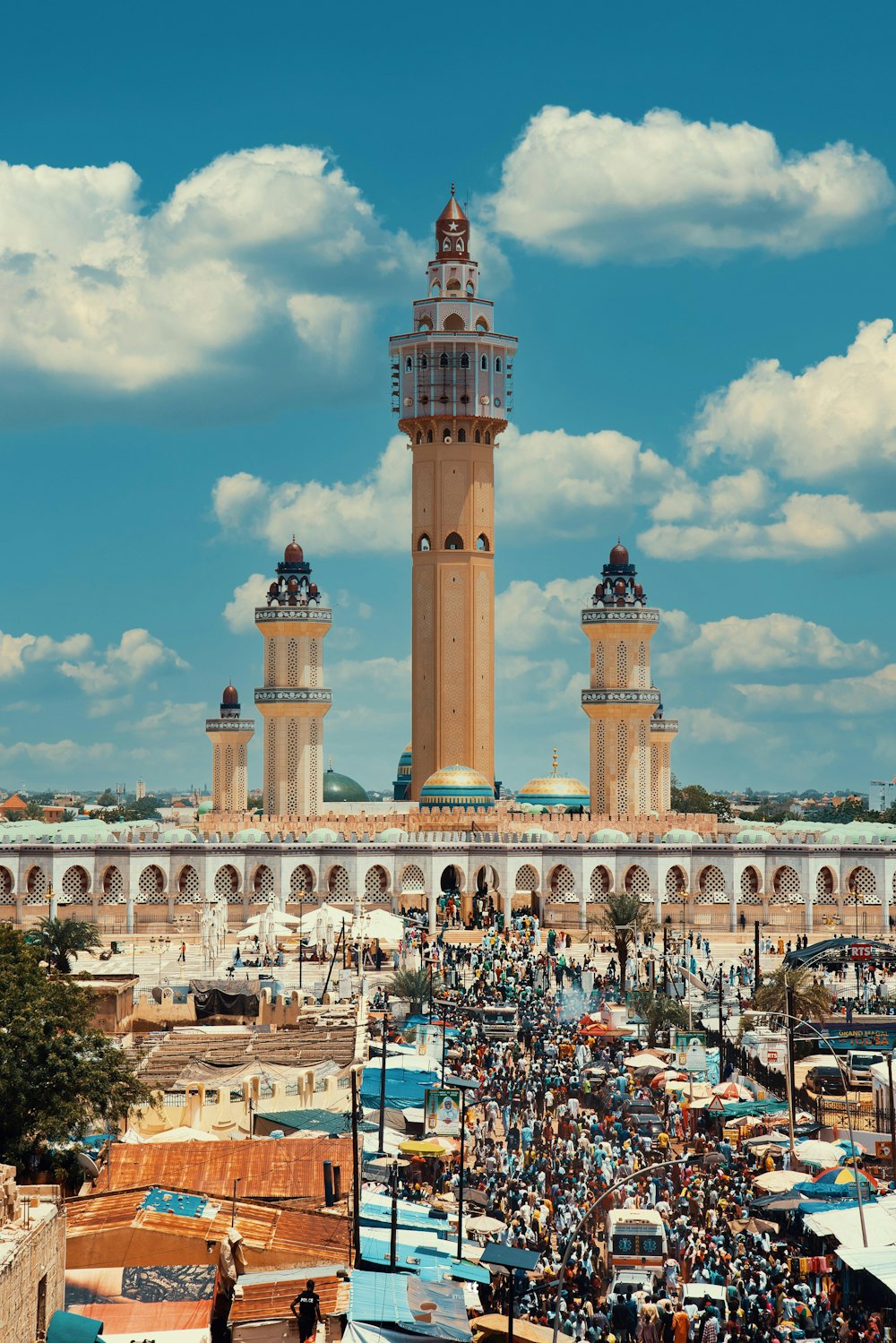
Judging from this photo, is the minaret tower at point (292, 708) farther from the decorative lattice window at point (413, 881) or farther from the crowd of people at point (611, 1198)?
the crowd of people at point (611, 1198)

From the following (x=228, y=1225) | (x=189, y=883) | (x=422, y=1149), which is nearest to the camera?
(x=228, y=1225)

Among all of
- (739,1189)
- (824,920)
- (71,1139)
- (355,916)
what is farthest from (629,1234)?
(824,920)

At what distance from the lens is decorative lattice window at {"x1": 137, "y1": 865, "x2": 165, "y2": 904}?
96812mm

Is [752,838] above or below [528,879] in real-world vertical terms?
above

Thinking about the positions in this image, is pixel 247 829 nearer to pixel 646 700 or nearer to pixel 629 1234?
pixel 646 700

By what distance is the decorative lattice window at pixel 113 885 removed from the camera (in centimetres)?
9675

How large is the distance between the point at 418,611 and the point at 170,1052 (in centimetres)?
6823

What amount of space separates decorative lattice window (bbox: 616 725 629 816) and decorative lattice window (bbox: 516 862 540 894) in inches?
647

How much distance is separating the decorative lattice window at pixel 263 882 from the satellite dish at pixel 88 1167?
59.5 meters

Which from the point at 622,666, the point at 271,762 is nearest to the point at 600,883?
the point at 622,666

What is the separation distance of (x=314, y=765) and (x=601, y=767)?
15965mm

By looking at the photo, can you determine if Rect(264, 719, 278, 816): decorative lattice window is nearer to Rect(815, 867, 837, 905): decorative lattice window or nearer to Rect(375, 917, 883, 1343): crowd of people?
Rect(815, 867, 837, 905): decorative lattice window

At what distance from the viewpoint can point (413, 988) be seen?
6356cm

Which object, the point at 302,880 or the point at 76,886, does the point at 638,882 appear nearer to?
the point at 302,880
